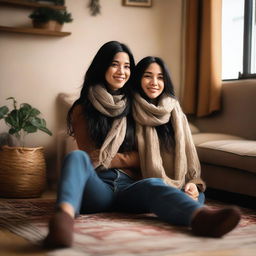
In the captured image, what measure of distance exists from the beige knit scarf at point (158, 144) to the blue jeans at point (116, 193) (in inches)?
4.9

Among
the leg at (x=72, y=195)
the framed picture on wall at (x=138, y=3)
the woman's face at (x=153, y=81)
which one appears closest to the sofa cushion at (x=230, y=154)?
the woman's face at (x=153, y=81)

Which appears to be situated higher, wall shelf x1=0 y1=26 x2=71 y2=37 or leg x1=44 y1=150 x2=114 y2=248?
wall shelf x1=0 y1=26 x2=71 y2=37

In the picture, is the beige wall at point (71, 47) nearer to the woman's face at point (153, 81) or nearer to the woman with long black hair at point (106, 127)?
the woman with long black hair at point (106, 127)

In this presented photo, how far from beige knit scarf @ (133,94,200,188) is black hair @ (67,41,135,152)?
0.17 ft

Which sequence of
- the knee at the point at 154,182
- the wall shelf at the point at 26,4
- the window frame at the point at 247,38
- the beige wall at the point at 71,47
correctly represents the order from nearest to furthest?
the knee at the point at 154,182 → the wall shelf at the point at 26,4 → the beige wall at the point at 71,47 → the window frame at the point at 247,38

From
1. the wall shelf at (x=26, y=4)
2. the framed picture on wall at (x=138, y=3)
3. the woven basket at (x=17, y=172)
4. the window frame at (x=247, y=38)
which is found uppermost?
the framed picture on wall at (x=138, y=3)

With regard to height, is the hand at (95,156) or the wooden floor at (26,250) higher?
the hand at (95,156)

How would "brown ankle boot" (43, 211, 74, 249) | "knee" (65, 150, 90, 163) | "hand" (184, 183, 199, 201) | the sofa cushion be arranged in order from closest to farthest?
"brown ankle boot" (43, 211, 74, 249) < "knee" (65, 150, 90, 163) < "hand" (184, 183, 199, 201) < the sofa cushion

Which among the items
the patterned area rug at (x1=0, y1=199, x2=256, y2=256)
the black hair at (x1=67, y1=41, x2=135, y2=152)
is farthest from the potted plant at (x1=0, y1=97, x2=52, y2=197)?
the black hair at (x1=67, y1=41, x2=135, y2=152)

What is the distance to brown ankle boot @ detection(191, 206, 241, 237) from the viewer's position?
1.70m

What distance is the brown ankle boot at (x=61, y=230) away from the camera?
1570mm

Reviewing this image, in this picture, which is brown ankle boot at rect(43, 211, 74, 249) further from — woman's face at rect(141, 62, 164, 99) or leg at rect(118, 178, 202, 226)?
woman's face at rect(141, 62, 164, 99)

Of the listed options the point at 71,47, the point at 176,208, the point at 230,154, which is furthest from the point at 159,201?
the point at 71,47

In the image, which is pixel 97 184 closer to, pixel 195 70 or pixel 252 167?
pixel 252 167
